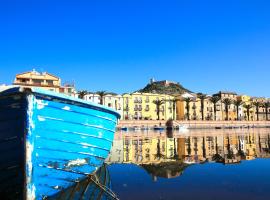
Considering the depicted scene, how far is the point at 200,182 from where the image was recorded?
11883 millimetres

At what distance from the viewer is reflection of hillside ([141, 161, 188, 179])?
538 inches

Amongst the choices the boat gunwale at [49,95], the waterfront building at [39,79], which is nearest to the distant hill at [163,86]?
the waterfront building at [39,79]

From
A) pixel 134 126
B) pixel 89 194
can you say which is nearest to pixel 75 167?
pixel 89 194

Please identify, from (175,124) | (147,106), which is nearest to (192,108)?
(147,106)

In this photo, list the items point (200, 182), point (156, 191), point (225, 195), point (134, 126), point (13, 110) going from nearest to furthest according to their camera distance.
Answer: point (13, 110), point (225, 195), point (156, 191), point (200, 182), point (134, 126)

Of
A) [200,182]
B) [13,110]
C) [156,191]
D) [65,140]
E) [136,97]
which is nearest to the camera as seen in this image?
[13,110]

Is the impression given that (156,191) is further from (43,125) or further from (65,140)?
(43,125)

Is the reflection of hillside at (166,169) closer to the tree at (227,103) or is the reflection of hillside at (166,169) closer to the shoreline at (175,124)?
the shoreline at (175,124)

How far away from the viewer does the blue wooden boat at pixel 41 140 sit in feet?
26.2

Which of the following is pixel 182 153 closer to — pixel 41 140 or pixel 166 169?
pixel 166 169

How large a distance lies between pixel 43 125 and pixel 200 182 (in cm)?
596

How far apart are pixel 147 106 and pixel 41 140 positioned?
94718mm

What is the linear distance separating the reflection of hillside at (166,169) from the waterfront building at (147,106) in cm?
8028

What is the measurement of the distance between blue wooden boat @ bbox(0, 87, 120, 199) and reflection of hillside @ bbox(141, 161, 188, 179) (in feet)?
15.3
